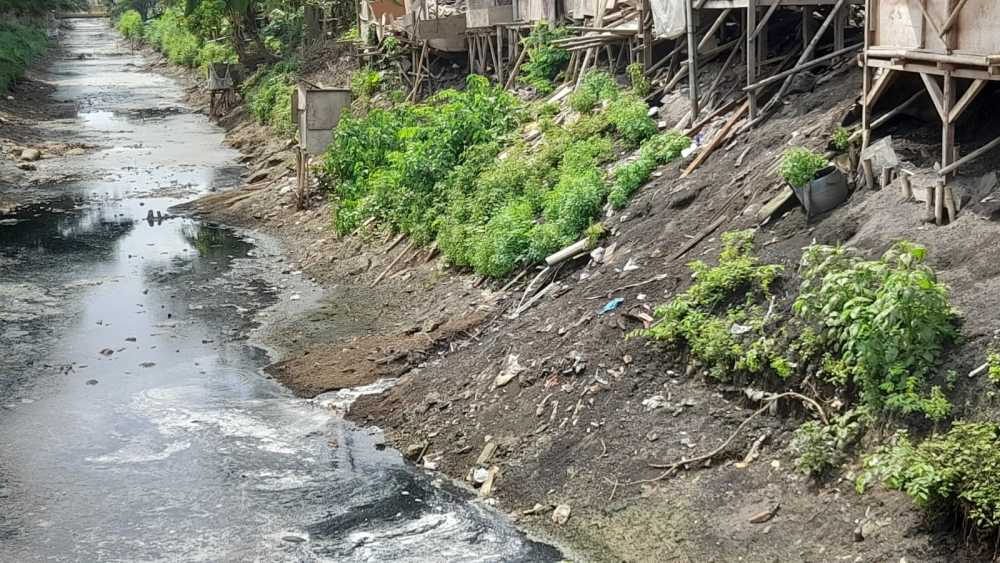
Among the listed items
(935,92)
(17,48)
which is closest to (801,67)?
(935,92)

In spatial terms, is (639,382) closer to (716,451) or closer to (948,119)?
(716,451)

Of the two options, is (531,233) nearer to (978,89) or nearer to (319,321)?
(319,321)

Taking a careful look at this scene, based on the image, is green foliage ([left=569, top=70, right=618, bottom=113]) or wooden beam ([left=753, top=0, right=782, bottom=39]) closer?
wooden beam ([left=753, top=0, right=782, bottom=39])

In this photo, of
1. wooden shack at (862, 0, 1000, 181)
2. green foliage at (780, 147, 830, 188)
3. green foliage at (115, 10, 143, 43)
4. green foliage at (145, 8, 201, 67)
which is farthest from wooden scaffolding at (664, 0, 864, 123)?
green foliage at (115, 10, 143, 43)

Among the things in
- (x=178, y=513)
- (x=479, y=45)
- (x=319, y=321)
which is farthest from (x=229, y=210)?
(x=178, y=513)

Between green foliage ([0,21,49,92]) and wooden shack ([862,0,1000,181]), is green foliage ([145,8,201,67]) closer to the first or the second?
green foliage ([0,21,49,92])

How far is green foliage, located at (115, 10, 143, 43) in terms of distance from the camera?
90.4 meters

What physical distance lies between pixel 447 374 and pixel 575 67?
36.4 ft

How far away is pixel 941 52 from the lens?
11.5 meters

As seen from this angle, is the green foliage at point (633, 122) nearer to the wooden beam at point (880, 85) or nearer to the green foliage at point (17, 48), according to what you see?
the wooden beam at point (880, 85)

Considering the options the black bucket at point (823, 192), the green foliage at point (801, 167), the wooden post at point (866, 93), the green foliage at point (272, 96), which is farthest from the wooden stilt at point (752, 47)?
the green foliage at point (272, 96)

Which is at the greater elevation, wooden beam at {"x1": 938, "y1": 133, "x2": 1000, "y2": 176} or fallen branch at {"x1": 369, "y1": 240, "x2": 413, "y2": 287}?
wooden beam at {"x1": 938, "y1": 133, "x2": 1000, "y2": 176}

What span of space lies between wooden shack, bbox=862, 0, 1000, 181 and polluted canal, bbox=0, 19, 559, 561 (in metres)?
6.02

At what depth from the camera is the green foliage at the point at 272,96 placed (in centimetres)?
3519
